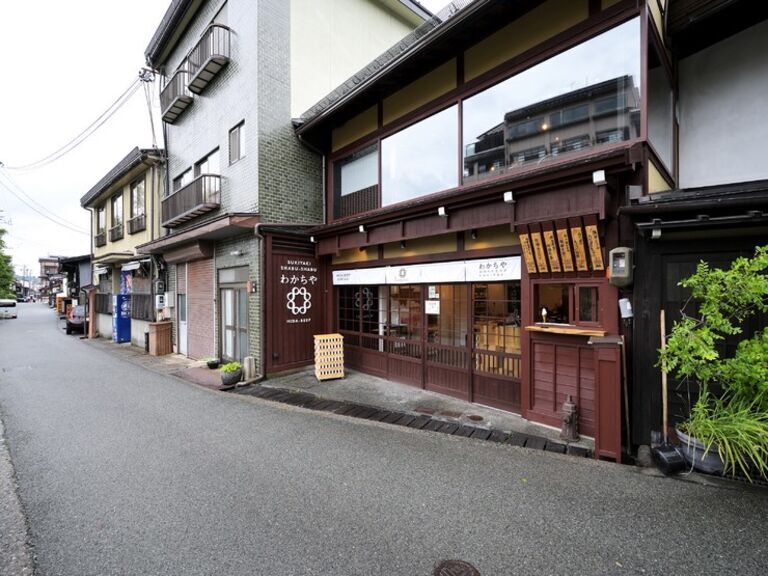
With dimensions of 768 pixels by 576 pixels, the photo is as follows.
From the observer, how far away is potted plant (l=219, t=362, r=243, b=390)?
852cm

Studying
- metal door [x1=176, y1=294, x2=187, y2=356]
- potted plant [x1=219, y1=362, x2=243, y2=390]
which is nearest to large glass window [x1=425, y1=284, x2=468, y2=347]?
potted plant [x1=219, y1=362, x2=243, y2=390]

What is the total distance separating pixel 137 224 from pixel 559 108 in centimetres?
1768

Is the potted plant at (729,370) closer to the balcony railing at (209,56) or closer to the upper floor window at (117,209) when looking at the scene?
the balcony railing at (209,56)

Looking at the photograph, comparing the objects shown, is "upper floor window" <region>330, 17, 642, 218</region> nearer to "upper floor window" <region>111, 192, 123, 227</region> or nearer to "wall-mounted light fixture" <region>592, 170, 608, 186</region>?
"wall-mounted light fixture" <region>592, 170, 608, 186</region>

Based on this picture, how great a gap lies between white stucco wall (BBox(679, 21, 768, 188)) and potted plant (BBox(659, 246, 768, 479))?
241cm

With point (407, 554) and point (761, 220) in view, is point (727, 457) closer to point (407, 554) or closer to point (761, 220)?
point (761, 220)

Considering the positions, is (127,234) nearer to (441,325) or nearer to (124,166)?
(124,166)

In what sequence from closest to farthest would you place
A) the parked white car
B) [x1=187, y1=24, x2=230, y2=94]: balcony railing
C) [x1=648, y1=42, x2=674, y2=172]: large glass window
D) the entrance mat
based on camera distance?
the entrance mat, [x1=648, y1=42, x2=674, y2=172]: large glass window, [x1=187, y1=24, x2=230, y2=94]: balcony railing, the parked white car

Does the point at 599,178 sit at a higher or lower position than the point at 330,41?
lower

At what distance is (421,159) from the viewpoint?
7691mm

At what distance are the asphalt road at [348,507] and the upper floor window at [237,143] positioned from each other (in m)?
7.62

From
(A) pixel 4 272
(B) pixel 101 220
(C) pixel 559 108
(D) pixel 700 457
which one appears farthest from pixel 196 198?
(A) pixel 4 272

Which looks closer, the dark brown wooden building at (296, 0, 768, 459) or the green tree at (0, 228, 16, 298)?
the dark brown wooden building at (296, 0, 768, 459)

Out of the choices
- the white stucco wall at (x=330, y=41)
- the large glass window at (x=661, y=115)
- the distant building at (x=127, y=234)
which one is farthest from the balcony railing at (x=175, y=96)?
the large glass window at (x=661, y=115)
